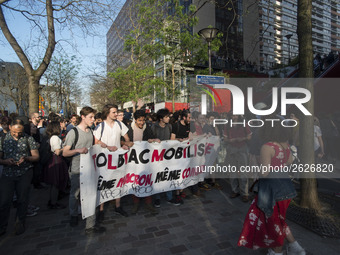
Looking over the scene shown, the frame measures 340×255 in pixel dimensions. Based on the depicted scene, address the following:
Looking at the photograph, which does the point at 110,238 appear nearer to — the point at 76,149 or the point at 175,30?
the point at 76,149

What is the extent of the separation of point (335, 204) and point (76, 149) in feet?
16.4

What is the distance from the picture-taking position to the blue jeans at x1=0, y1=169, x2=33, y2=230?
129 inches

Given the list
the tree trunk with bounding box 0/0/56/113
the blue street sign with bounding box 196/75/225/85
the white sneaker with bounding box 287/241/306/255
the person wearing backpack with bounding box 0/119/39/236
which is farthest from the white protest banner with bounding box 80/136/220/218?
the tree trunk with bounding box 0/0/56/113

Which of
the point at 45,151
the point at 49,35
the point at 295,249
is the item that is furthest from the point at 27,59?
the point at 295,249

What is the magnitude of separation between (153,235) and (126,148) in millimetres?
1541

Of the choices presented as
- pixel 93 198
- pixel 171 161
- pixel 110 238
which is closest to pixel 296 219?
pixel 171 161

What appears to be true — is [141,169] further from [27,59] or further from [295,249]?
[27,59]

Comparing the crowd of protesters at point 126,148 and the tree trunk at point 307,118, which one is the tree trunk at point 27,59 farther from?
the tree trunk at point 307,118

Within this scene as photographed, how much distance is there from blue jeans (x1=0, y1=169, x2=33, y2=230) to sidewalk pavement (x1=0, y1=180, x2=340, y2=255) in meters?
0.30

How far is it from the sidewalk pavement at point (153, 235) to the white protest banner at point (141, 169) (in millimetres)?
441

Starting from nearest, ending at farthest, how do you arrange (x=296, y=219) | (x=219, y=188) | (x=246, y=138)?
(x=296, y=219) → (x=246, y=138) → (x=219, y=188)

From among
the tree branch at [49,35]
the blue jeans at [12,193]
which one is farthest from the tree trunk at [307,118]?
the tree branch at [49,35]

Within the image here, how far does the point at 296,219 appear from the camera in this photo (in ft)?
12.3

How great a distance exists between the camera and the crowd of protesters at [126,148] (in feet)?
8.45
